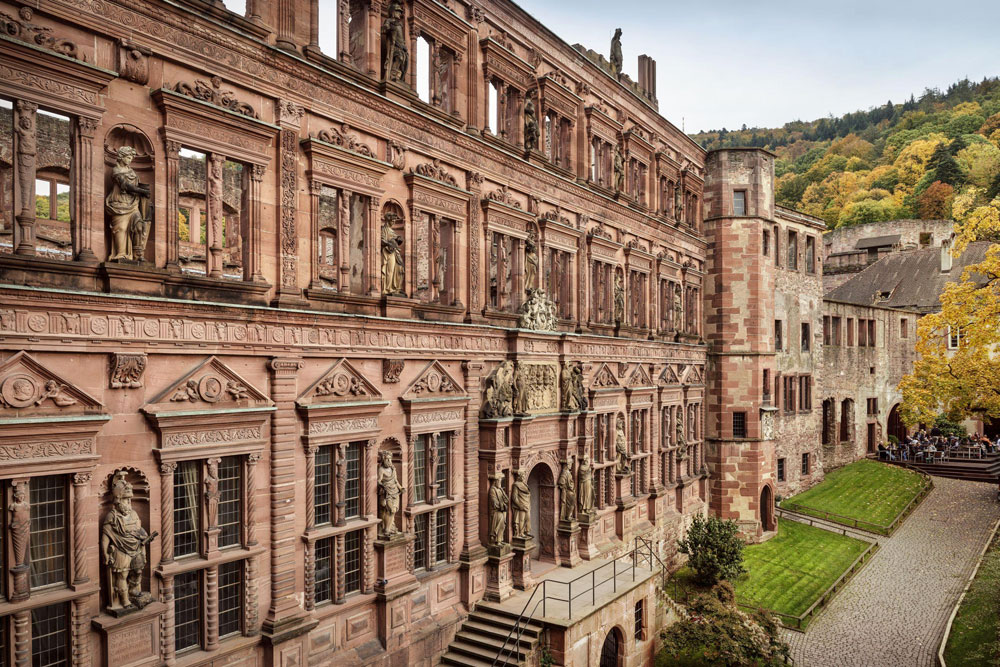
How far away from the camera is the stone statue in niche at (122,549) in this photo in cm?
1157

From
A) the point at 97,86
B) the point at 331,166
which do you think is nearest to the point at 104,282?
the point at 97,86

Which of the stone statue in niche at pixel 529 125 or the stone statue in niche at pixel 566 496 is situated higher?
the stone statue in niche at pixel 529 125

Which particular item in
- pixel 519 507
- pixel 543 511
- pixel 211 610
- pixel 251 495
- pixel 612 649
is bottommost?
pixel 612 649

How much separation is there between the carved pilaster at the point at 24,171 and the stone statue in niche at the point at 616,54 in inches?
886

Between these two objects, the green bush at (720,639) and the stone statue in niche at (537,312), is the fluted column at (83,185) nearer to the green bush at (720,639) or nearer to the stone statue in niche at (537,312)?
the stone statue in niche at (537,312)

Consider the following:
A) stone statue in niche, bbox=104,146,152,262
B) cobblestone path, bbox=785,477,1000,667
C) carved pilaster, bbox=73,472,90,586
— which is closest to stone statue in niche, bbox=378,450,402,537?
carved pilaster, bbox=73,472,90,586

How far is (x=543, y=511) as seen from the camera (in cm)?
2345

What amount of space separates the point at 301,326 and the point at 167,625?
19.8ft

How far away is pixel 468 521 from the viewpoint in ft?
64.4

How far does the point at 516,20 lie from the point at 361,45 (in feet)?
22.3

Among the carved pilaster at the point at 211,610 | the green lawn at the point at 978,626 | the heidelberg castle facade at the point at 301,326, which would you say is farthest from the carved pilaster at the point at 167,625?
the green lawn at the point at 978,626

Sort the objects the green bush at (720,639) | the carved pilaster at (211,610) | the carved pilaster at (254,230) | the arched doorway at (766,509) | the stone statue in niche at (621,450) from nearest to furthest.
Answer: the carved pilaster at (211,610) → the carved pilaster at (254,230) → the green bush at (720,639) → the stone statue in niche at (621,450) → the arched doorway at (766,509)

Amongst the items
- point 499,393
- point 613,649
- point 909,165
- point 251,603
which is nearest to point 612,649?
point 613,649

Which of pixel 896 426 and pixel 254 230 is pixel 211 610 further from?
pixel 896 426
